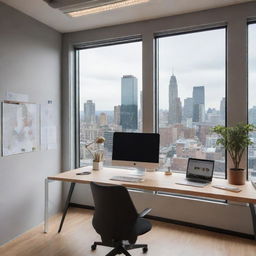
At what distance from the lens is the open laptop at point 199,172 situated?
263 cm

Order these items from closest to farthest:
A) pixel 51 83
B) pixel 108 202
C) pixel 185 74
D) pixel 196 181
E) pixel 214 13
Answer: pixel 108 202 < pixel 196 181 < pixel 214 13 < pixel 185 74 < pixel 51 83

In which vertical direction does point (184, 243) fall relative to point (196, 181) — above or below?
below

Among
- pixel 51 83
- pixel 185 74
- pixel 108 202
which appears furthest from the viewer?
pixel 51 83

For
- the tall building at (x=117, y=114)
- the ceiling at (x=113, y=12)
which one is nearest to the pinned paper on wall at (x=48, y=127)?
the tall building at (x=117, y=114)

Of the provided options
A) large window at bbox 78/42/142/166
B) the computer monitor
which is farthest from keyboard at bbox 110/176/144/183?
large window at bbox 78/42/142/166

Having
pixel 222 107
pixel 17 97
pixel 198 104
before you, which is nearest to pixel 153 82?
pixel 198 104

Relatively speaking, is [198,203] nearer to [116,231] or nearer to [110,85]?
[116,231]

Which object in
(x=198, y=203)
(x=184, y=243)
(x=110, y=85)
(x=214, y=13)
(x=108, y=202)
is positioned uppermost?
(x=214, y=13)

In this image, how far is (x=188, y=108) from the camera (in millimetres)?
3277

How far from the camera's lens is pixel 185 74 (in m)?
3.28

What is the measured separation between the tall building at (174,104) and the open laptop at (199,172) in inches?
28.2

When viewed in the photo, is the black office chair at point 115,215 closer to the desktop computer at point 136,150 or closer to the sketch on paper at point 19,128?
the desktop computer at point 136,150

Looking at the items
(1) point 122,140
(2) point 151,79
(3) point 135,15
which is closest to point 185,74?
(2) point 151,79

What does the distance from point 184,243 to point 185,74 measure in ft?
6.82
